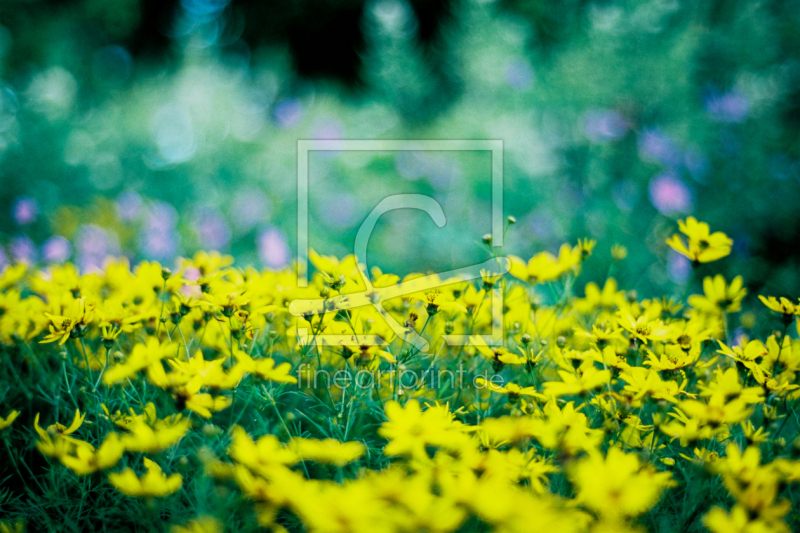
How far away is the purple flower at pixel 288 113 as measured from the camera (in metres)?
3.55

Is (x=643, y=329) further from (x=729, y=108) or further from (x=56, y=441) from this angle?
(x=729, y=108)

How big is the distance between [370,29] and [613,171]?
1774mm

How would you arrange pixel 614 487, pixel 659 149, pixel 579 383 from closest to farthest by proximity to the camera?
pixel 614 487 → pixel 579 383 → pixel 659 149

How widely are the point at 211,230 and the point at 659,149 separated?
2159mm

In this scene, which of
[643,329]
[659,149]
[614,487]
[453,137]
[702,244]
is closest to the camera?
[614,487]

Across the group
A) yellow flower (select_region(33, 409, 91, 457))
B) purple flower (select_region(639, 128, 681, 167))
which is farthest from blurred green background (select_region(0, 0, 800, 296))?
yellow flower (select_region(33, 409, 91, 457))

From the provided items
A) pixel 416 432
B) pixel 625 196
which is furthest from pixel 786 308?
pixel 625 196

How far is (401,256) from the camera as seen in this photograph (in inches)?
103

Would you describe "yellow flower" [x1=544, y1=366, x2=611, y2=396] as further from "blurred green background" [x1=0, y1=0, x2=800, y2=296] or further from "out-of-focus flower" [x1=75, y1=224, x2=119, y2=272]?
"out-of-focus flower" [x1=75, y1=224, x2=119, y2=272]

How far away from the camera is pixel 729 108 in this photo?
250 cm

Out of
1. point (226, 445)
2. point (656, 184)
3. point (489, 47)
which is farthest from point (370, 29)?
point (226, 445)

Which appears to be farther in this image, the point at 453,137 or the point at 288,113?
the point at 288,113

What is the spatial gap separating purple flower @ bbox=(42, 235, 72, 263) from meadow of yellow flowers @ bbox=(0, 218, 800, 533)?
124cm

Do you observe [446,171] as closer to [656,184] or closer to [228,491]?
[656,184]
